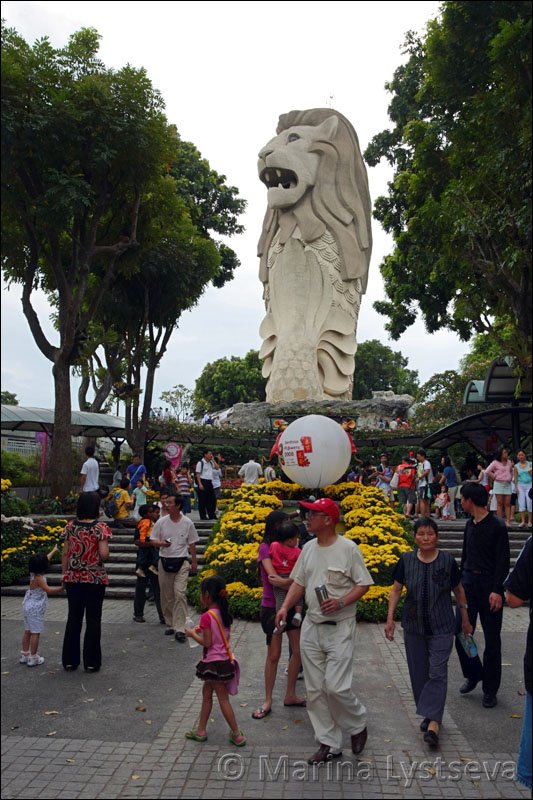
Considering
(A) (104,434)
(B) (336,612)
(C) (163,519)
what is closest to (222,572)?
(C) (163,519)

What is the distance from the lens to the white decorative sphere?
11320 mm

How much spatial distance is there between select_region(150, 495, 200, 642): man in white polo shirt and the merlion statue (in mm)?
21587

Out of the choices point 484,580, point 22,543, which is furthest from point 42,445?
point 484,580

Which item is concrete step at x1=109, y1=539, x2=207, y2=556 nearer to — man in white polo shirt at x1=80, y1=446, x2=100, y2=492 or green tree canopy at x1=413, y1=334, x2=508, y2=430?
man in white polo shirt at x1=80, y1=446, x2=100, y2=492

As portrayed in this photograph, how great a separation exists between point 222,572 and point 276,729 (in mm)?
4569

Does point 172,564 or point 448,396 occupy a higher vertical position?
point 448,396

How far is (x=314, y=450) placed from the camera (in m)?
11.3

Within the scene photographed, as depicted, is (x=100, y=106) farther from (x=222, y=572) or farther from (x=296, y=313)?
(x=296, y=313)

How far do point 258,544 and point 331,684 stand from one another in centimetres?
605

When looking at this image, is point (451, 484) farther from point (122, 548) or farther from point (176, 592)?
point (176, 592)

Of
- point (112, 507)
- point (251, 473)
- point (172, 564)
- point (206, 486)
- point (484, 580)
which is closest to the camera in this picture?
point (484, 580)

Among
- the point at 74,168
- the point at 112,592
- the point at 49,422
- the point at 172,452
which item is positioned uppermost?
the point at 74,168

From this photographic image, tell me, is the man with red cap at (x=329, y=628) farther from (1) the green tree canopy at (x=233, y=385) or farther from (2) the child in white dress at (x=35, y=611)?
(1) the green tree canopy at (x=233, y=385)

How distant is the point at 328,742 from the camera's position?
4.07 metres
